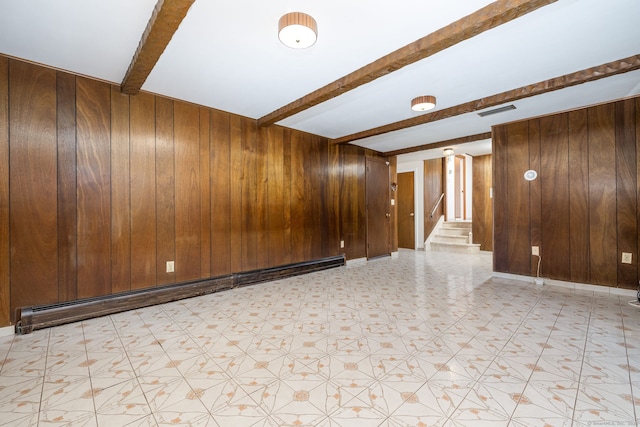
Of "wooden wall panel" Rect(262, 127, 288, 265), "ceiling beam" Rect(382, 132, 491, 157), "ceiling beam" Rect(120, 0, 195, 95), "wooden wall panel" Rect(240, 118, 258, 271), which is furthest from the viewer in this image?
"ceiling beam" Rect(382, 132, 491, 157)

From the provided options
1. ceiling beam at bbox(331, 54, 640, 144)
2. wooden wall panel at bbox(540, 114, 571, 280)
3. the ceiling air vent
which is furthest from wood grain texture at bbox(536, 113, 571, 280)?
ceiling beam at bbox(331, 54, 640, 144)

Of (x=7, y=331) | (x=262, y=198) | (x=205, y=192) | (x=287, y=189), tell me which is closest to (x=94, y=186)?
(x=205, y=192)

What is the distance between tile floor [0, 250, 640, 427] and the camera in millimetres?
1473

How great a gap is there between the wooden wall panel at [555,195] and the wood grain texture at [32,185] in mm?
6204

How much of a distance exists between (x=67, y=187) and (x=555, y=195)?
6.20m

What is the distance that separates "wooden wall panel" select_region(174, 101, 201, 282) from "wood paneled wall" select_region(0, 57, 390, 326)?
13 mm

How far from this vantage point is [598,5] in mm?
1932

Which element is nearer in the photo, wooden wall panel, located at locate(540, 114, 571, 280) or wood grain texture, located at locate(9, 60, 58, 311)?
wood grain texture, located at locate(9, 60, 58, 311)

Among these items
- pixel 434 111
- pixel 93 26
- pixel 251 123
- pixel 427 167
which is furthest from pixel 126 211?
pixel 427 167

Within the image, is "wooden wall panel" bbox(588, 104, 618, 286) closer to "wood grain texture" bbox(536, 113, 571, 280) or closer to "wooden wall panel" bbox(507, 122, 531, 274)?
"wood grain texture" bbox(536, 113, 571, 280)

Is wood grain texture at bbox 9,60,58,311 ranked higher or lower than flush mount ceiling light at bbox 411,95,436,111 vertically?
lower

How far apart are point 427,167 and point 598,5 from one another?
20.1ft

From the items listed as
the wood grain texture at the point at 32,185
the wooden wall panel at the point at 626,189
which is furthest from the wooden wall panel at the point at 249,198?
the wooden wall panel at the point at 626,189

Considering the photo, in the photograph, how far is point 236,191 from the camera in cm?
404
